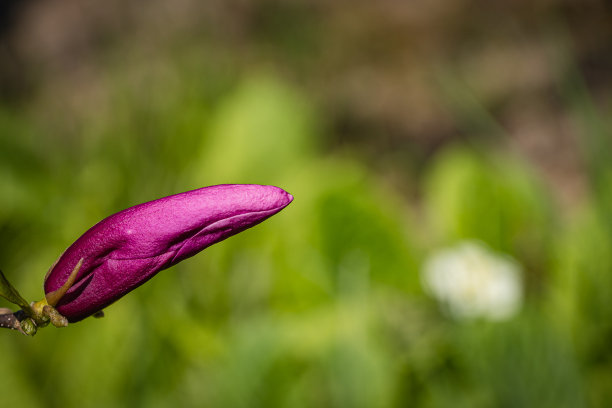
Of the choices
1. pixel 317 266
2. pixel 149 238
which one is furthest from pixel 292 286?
pixel 149 238

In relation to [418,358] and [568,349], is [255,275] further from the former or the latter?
[568,349]

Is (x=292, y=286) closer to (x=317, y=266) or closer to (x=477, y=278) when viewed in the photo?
(x=317, y=266)

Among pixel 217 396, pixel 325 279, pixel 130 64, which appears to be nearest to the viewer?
pixel 217 396

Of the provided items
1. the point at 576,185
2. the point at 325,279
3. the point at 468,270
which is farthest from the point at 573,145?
the point at 325,279

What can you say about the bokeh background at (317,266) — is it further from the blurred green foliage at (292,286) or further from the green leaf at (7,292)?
the green leaf at (7,292)

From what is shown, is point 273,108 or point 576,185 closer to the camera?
point 273,108

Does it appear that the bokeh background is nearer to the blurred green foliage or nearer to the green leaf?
the blurred green foliage
